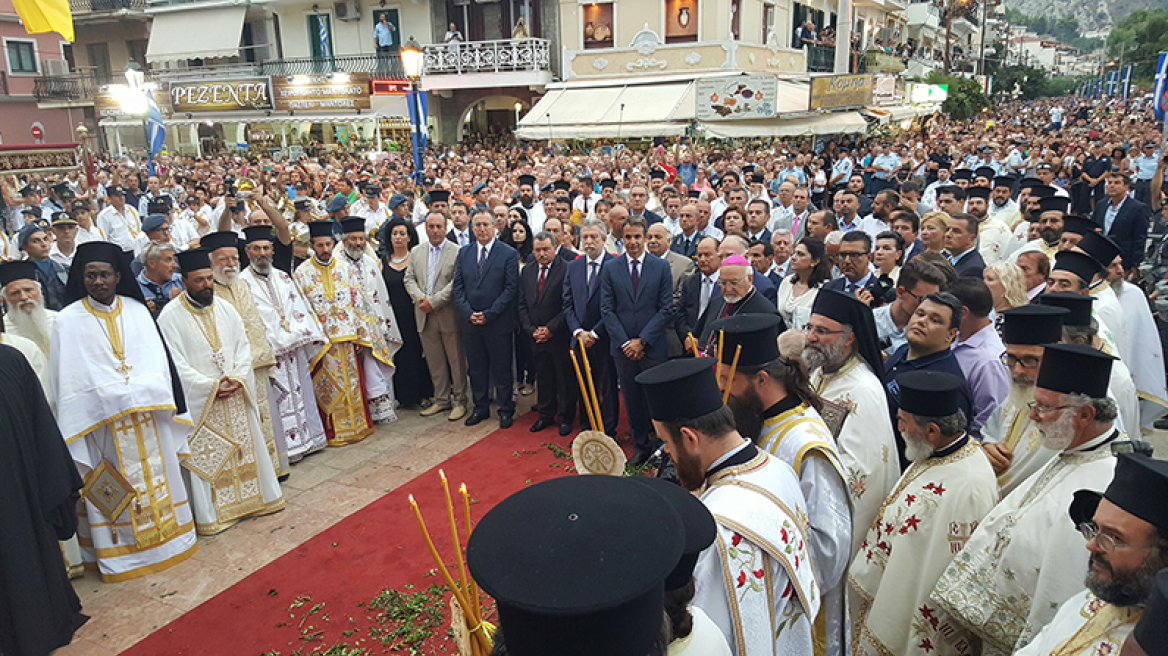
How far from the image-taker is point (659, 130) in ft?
69.8

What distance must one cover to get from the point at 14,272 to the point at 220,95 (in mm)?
28297

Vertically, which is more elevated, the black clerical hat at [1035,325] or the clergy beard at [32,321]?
the black clerical hat at [1035,325]

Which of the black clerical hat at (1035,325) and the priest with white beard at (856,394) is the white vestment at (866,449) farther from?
the black clerical hat at (1035,325)

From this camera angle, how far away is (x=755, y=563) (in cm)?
224

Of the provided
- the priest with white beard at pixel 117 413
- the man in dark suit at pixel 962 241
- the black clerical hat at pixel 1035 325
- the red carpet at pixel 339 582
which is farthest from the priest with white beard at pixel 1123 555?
the priest with white beard at pixel 117 413

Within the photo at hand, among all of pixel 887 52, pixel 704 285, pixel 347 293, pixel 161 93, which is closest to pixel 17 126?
pixel 161 93

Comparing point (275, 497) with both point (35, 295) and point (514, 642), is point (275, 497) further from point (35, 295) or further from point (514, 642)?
point (514, 642)

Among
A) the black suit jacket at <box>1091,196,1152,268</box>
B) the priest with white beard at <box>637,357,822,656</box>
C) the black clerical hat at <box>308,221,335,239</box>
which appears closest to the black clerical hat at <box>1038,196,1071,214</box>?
the black suit jacket at <box>1091,196,1152,268</box>

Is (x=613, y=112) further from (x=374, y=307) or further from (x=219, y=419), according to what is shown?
(x=219, y=419)

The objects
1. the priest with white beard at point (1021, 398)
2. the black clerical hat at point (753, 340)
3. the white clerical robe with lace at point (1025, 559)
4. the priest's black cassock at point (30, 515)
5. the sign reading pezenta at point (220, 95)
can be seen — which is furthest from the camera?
the sign reading pezenta at point (220, 95)

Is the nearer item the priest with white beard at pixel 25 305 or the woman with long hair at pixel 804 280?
the priest with white beard at pixel 25 305

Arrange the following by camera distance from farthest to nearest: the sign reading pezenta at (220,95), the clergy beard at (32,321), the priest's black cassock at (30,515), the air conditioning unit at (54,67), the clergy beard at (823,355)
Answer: the air conditioning unit at (54,67), the sign reading pezenta at (220,95), the clergy beard at (32,321), the priest's black cassock at (30,515), the clergy beard at (823,355)

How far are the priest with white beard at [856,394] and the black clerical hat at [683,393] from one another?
51.5 inches

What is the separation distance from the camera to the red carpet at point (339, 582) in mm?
4145
